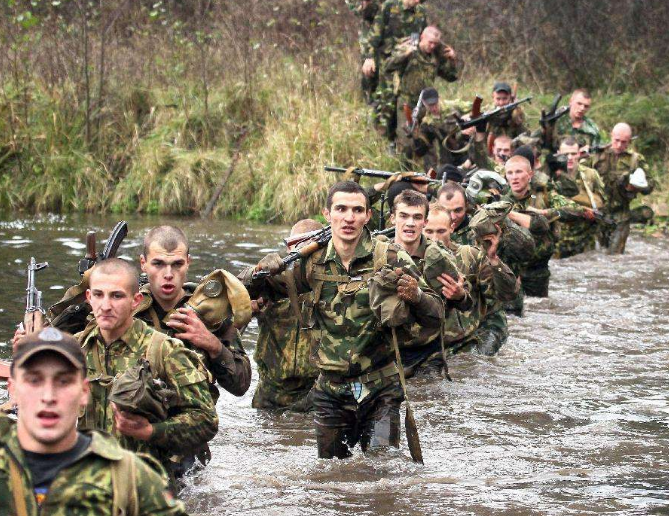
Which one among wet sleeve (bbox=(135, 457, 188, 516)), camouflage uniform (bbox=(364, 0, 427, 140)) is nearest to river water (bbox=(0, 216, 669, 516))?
wet sleeve (bbox=(135, 457, 188, 516))

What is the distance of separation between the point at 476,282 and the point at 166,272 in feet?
12.4

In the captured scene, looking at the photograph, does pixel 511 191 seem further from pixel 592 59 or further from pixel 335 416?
pixel 592 59

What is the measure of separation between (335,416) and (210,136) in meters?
13.6

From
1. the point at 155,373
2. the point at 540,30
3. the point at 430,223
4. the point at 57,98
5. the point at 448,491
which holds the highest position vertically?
the point at 540,30

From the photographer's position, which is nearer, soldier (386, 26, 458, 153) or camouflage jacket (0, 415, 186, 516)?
camouflage jacket (0, 415, 186, 516)

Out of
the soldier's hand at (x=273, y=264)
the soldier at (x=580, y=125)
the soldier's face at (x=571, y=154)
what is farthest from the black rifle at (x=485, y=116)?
the soldier's hand at (x=273, y=264)

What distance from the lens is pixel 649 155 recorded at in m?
21.4

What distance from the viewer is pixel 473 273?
923cm

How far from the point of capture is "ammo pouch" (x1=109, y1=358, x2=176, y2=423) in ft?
16.0

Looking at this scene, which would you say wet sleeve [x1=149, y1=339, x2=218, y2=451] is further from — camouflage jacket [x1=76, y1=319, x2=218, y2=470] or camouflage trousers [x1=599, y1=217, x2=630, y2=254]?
camouflage trousers [x1=599, y1=217, x2=630, y2=254]

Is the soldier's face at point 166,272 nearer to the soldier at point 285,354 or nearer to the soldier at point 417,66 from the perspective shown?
the soldier at point 285,354

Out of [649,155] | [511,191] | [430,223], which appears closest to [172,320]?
[430,223]

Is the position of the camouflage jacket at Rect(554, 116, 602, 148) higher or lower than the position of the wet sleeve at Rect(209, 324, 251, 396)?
higher

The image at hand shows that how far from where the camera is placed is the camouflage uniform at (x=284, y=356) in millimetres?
8250
